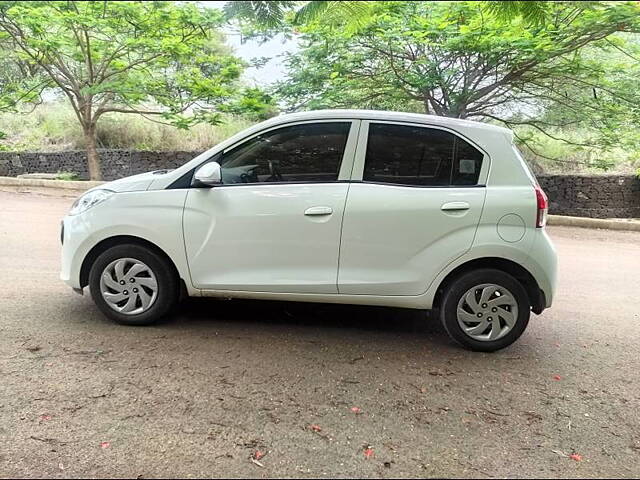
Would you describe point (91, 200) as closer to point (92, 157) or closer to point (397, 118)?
point (397, 118)

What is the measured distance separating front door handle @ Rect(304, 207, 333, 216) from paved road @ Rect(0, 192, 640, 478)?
1.04 meters

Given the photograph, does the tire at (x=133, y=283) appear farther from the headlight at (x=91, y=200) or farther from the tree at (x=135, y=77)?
the tree at (x=135, y=77)

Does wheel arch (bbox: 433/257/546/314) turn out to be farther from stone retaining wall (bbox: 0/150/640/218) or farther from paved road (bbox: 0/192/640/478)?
stone retaining wall (bbox: 0/150/640/218)

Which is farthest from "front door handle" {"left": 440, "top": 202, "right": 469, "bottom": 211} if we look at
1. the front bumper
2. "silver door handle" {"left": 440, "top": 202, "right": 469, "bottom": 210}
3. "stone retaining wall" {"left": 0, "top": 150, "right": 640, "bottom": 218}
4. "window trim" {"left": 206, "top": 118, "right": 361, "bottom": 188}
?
"stone retaining wall" {"left": 0, "top": 150, "right": 640, "bottom": 218}

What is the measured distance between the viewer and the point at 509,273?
3.76m

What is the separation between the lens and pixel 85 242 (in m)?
3.92

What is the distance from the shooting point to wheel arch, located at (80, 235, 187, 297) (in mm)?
3922

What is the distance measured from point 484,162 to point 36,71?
34.2 ft

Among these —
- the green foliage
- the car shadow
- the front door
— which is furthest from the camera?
the green foliage

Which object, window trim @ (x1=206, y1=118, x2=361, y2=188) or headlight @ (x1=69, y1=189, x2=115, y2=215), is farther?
headlight @ (x1=69, y1=189, x2=115, y2=215)

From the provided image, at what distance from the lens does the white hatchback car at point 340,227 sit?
12.1ft

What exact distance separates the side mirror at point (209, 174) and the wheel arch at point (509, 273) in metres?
1.95

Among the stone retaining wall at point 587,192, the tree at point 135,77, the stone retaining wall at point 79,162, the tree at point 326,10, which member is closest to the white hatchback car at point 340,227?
the tree at point 326,10

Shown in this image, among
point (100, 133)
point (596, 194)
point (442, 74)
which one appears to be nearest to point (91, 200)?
point (442, 74)
